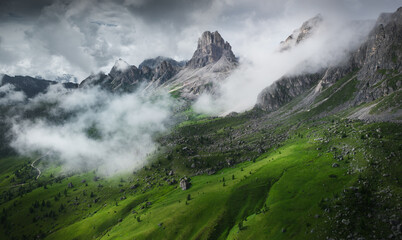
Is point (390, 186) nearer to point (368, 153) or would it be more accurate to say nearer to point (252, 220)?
point (368, 153)

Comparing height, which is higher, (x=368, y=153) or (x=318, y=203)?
(x=368, y=153)

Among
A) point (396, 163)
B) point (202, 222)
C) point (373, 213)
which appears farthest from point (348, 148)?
point (202, 222)

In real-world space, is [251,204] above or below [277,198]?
below

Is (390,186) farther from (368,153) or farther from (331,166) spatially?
(331,166)

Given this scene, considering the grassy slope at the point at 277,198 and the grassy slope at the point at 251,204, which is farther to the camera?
the grassy slope at the point at 251,204

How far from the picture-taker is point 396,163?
3312 inches

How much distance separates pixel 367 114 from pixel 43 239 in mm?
293178

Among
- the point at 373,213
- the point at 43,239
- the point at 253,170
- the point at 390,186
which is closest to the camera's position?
the point at 373,213

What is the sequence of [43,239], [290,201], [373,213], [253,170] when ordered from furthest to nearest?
[43,239], [253,170], [290,201], [373,213]

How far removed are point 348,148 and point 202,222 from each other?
304 ft

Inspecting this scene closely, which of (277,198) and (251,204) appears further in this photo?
(251,204)

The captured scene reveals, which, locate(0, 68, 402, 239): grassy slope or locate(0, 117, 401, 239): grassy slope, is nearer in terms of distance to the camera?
locate(0, 68, 402, 239): grassy slope

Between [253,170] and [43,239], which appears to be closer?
[253,170]

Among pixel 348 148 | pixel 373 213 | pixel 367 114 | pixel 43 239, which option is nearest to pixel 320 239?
pixel 373 213
